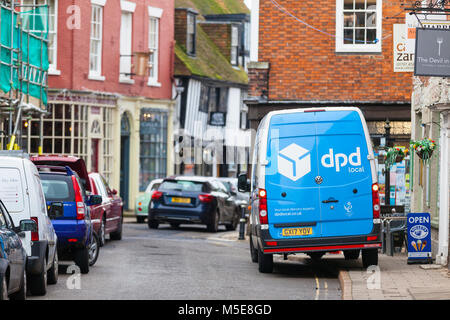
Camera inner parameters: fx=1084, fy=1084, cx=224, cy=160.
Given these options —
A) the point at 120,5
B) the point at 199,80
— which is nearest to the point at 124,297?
the point at 120,5

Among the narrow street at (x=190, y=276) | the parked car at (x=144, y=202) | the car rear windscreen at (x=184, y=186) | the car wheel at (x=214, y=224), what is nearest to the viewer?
the narrow street at (x=190, y=276)

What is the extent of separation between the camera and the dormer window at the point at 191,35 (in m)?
45.4

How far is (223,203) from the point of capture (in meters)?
31.2

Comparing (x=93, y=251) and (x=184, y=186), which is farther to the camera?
(x=184, y=186)

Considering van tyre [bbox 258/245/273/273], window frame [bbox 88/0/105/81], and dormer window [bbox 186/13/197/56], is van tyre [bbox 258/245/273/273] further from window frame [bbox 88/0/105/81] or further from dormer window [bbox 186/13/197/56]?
dormer window [bbox 186/13/197/56]

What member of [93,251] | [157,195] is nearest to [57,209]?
[93,251]

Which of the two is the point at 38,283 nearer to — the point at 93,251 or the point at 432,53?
the point at 93,251

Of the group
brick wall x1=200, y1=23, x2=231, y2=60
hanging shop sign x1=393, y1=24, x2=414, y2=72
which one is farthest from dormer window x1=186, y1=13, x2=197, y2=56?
hanging shop sign x1=393, y1=24, x2=414, y2=72

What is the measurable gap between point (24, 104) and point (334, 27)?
8115mm

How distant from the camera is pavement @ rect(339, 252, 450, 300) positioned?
13.6m

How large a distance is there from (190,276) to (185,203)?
12963 millimetres

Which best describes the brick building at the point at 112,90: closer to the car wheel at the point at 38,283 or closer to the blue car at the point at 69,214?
the blue car at the point at 69,214

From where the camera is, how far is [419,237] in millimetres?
18703

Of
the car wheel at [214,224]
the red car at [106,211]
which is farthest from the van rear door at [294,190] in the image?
the car wheel at [214,224]
